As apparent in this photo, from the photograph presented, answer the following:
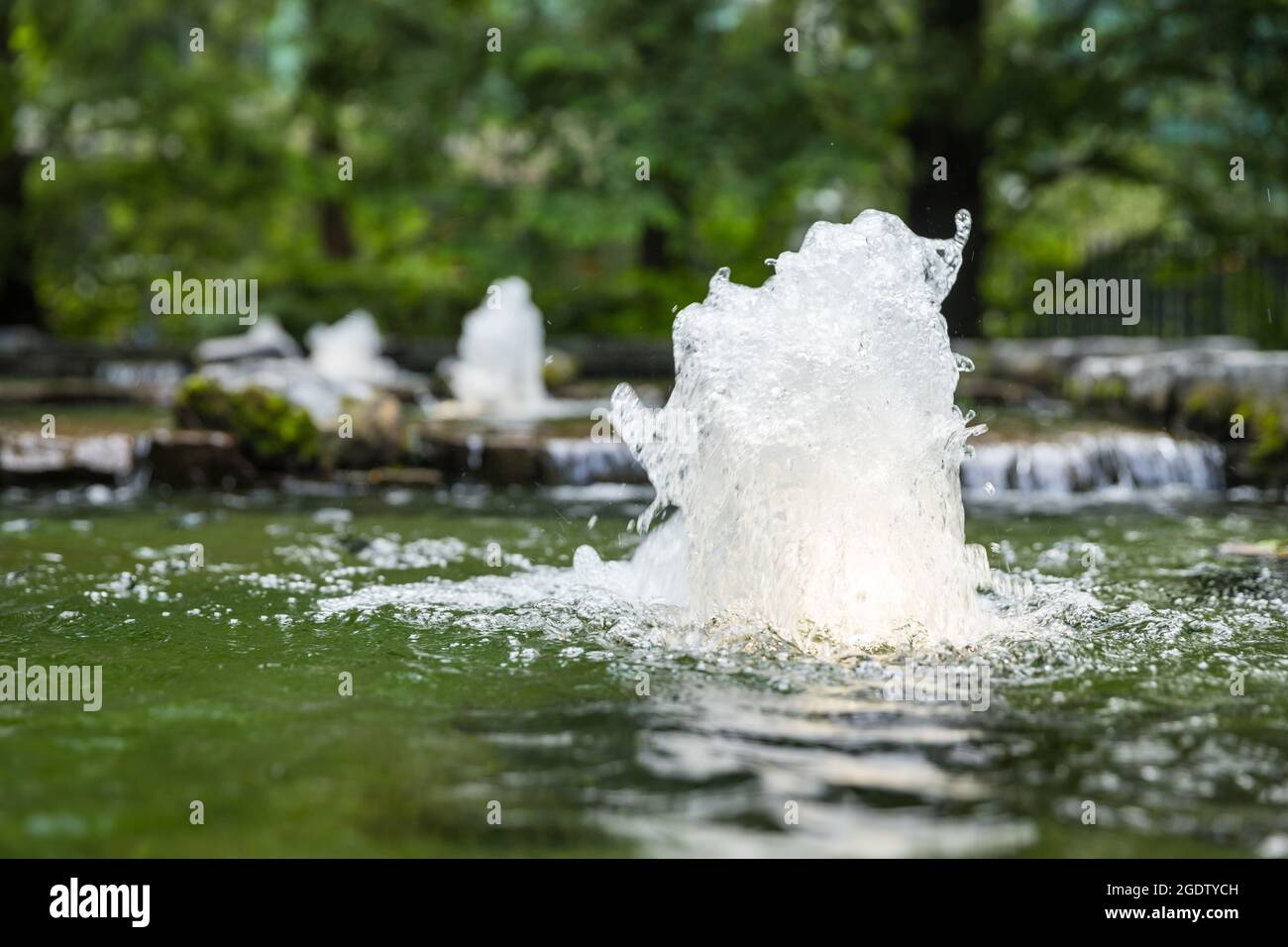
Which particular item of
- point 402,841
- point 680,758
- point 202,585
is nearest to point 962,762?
point 680,758

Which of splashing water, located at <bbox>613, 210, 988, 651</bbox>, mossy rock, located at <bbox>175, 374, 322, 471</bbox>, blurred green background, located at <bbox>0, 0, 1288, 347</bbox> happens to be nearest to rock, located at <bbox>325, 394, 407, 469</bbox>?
mossy rock, located at <bbox>175, 374, 322, 471</bbox>

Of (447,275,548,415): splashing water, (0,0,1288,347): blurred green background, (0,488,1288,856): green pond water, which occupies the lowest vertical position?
(0,488,1288,856): green pond water

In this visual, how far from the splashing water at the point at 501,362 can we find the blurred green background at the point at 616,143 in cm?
494

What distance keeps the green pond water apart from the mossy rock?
3.43m

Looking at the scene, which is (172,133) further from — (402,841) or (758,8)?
(402,841)

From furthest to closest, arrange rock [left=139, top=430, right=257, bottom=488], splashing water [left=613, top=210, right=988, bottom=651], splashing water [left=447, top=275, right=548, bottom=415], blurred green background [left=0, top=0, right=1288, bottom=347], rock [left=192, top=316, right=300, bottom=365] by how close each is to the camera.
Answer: blurred green background [left=0, top=0, right=1288, bottom=347] → rock [left=192, top=316, right=300, bottom=365] → splashing water [left=447, top=275, right=548, bottom=415] → rock [left=139, top=430, right=257, bottom=488] → splashing water [left=613, top=210, right=988, bottom=651]

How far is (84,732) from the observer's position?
13.3ft

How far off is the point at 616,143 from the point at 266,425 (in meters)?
9.20

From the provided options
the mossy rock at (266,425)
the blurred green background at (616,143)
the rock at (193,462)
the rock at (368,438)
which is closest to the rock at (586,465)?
the rock at (368,438)

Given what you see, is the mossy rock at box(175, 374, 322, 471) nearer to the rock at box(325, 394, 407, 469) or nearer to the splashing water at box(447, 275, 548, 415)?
the rock at box(325, 394, 407, 469)

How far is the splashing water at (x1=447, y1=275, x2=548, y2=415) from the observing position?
1339 cm

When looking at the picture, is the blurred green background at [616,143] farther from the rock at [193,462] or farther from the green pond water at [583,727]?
the green pond water at [583,727]

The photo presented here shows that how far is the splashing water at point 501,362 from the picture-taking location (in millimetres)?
13391
